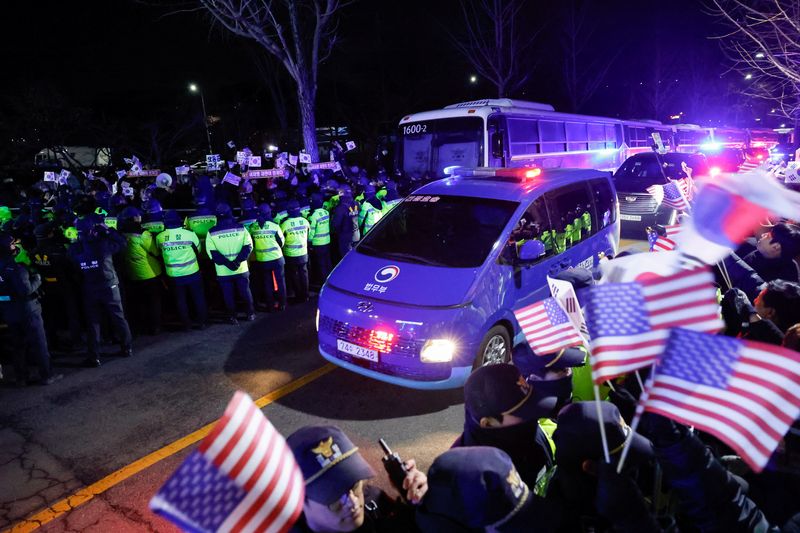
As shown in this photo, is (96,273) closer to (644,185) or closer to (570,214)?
(570,214)

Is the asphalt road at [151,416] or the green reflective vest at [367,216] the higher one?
the green reflective vest at [367,216]

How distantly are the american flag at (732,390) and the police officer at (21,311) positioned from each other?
6.08 metres

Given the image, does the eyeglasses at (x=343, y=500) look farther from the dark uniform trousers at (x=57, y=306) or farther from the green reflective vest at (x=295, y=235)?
the green reflective vest at (x=295, y=235)

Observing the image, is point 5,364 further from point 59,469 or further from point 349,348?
point 349,348

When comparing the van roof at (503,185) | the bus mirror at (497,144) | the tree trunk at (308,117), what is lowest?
the van roof at (503,185)

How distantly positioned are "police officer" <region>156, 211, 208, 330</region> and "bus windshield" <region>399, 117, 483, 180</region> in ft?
24.9

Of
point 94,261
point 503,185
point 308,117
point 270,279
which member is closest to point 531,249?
point 503,185

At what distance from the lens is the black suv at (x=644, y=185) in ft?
40.7

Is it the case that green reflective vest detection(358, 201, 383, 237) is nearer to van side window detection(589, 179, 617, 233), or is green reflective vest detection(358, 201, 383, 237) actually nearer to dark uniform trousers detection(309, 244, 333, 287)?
dark uniform trousers detection(309, 244, 333, 287)

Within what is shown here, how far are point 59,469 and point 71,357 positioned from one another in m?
2.75

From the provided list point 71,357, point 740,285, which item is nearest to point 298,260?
point 71,357

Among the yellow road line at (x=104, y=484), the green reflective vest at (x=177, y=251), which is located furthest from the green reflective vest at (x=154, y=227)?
the yellow road line at (x=104, y=484)

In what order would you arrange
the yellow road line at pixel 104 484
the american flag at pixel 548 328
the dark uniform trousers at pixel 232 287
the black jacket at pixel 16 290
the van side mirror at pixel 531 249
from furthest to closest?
1. the dark uniform trousers at pixel 232 287
2. the black jacket at pixel 16 290
3. the van side mirror at pixel 531 249
4. the yellow road line at pixel 104 484
5. the american flag at pixel 548 328

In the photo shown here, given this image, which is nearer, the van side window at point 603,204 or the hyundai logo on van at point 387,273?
the hyundai logo on van at point 387,273
